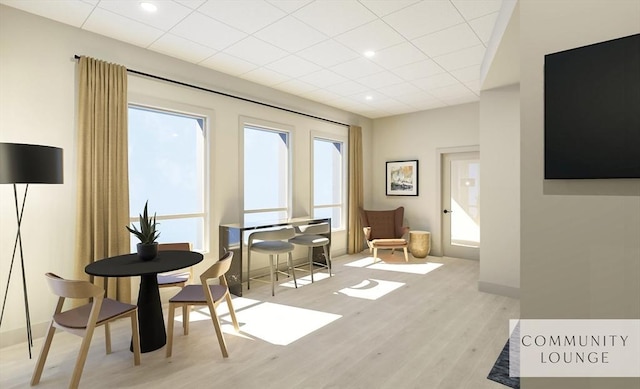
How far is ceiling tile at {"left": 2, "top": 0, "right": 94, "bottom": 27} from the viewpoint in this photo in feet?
8.57

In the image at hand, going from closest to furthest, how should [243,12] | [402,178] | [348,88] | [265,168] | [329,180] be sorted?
[243,12], [348,88], [265,168], [329,180], [402,178]

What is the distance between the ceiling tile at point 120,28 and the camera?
2.84m

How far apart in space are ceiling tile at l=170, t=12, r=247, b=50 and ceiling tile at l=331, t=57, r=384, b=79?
133 centimetres

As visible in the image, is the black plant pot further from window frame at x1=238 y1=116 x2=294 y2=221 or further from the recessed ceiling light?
the recessed ceiling light

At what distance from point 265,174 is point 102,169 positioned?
2.30 m

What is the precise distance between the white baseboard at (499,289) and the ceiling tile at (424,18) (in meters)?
3.06

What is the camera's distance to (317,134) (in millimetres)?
5672

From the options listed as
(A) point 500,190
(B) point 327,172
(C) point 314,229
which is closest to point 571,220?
(A) point 500,190

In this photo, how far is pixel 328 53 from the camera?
3605 mm

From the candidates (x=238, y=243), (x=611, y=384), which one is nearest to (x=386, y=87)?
(x=238, y=243)

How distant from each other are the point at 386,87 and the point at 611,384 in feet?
13.8

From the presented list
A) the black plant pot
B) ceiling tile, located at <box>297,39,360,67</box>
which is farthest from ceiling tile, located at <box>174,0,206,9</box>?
the black plant pot

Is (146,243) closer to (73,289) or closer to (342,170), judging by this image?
(73,289)

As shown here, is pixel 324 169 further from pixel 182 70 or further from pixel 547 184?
pixel 547 184
